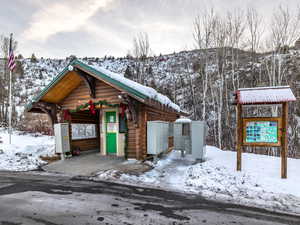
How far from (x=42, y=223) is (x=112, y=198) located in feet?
4.70

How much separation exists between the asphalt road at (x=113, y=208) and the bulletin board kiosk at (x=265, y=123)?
271 cm

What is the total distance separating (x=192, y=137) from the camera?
7570 millimetres

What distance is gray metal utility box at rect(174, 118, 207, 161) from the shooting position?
7453 mm

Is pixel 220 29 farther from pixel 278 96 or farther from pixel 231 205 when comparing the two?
pixel 231 205

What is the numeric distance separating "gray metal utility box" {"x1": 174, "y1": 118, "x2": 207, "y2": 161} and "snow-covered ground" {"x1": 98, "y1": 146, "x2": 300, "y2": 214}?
0.86 meters

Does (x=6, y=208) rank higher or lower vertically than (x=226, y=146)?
higher

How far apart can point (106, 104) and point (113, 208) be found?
16.5ft

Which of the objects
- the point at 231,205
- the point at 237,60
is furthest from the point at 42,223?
the point at 237,60

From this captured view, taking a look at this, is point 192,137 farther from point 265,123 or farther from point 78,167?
point 78,167

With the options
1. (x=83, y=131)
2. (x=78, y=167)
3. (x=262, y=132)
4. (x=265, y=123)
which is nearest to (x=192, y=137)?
(x=262, y=132)

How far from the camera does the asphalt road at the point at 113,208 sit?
2.94 meters

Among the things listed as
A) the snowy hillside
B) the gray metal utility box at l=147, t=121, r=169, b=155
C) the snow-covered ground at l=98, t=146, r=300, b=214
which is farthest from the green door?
the snowy hillside

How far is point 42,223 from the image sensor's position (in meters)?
2.80

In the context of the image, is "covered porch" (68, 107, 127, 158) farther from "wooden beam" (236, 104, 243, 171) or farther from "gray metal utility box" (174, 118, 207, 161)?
"wooden beam" (236, 104, 243, 171)
